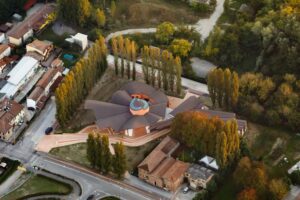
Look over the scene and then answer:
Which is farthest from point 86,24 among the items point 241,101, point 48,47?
point 241,101

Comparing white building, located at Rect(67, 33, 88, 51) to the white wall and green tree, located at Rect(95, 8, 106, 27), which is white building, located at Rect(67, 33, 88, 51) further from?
the white wall

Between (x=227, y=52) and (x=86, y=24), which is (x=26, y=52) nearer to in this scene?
(x=86, y=24)

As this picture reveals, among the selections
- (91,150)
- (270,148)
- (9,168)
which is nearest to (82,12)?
(9,168)

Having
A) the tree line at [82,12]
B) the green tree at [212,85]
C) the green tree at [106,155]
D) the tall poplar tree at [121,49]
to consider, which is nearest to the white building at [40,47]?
the tree line at [82,12]

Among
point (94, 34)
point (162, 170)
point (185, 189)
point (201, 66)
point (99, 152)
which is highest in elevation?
point (94, 34)

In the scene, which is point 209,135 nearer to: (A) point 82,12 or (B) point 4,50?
(A) point 82,12

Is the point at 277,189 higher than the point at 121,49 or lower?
lower

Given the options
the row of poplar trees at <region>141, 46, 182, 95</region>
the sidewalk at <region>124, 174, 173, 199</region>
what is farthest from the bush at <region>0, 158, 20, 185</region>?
the row of poplar trees at <region>141, 46, 182, 95</region>

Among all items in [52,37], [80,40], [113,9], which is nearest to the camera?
[80,40]
